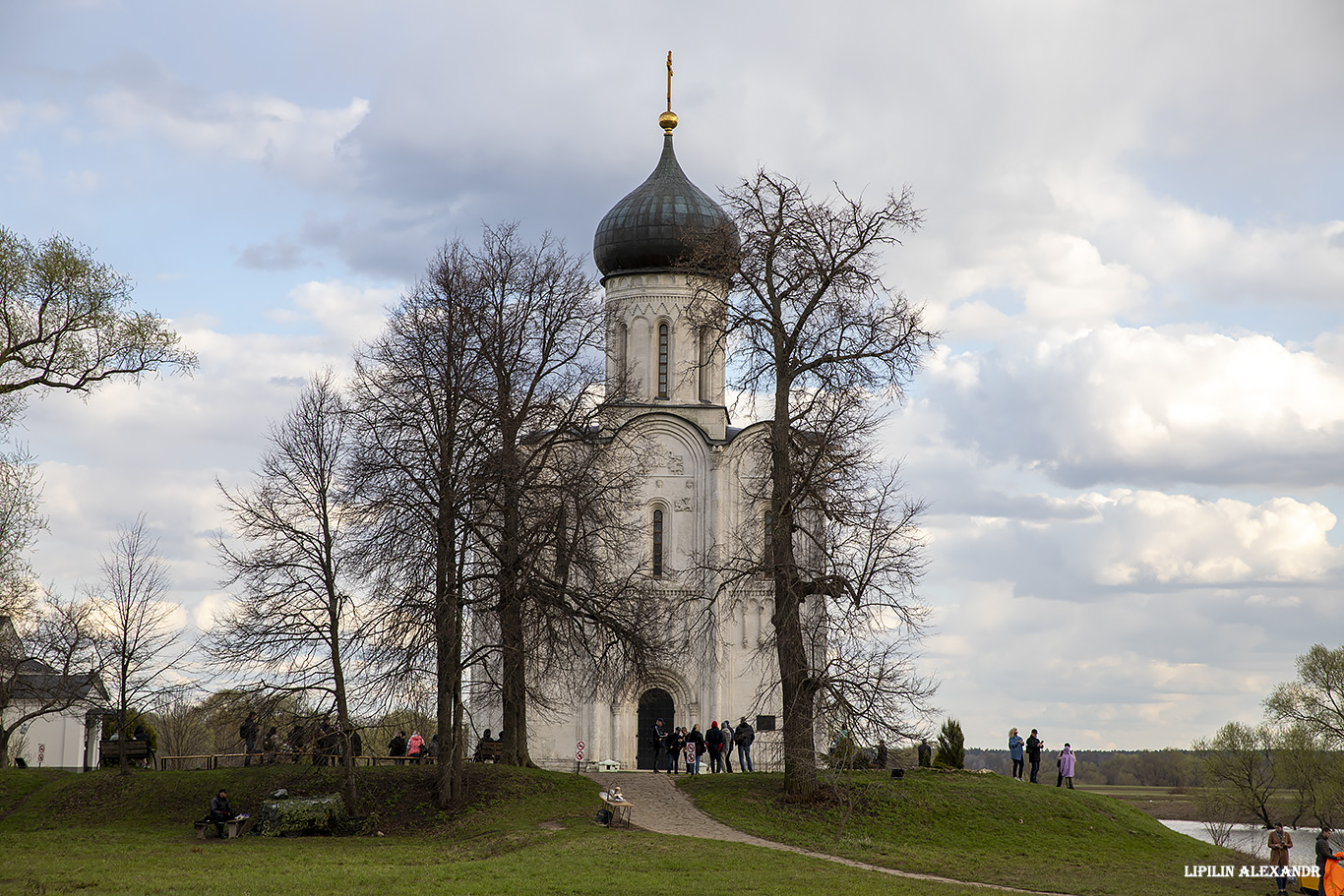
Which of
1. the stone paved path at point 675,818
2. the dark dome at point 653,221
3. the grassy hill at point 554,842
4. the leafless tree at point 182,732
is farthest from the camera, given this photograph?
the leafless tree at point 182,732

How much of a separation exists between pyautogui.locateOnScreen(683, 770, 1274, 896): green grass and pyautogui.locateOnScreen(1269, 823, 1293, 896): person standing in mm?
277

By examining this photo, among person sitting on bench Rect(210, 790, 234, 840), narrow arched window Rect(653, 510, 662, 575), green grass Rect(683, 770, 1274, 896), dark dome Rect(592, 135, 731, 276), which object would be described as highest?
dark dome Rect(592, 135, 731, 276)

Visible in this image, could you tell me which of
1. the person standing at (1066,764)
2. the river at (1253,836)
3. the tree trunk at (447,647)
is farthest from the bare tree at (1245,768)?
the tree trunk at (447,647)

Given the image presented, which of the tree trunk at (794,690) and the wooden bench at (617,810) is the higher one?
the tree trunk at (794,690)

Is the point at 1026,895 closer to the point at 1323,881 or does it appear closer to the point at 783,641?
the point at 1323,881

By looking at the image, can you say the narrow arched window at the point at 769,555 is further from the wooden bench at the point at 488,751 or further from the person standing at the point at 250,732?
the person standing at the point at 250,732

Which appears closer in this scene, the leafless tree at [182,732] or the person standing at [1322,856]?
the person standing at [1322,856]

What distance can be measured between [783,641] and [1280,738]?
33.6m

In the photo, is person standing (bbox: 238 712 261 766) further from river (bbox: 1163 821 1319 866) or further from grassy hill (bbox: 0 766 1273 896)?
river (bbox: 1163 821 1319 866)

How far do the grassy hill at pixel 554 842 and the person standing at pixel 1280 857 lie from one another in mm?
456

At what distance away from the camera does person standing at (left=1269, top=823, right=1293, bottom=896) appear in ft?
53.3

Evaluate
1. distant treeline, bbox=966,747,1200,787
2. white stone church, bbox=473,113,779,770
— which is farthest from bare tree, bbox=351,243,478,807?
distant treeline, bbox=966,747,1200,787

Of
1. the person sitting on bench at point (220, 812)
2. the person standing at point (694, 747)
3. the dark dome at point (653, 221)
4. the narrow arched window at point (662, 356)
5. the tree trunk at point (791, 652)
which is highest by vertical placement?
the dark dome at point (653, 221)

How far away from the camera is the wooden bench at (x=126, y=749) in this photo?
75.8ft
